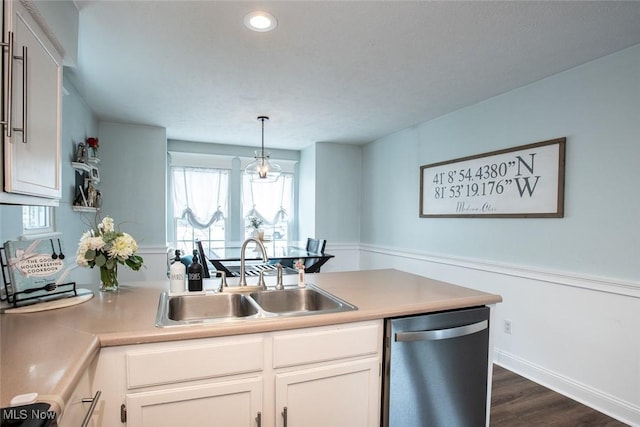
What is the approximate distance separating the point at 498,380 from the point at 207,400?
8.12ft

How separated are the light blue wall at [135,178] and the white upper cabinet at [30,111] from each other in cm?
310

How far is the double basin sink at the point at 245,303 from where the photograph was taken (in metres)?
1.62

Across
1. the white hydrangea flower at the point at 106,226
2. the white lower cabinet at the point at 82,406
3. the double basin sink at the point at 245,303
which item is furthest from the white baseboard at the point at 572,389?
the white hydrangea flower at the point at 106,226

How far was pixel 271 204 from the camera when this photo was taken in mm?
5715

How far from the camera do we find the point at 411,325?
1.54 meters

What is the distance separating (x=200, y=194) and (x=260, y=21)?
379 cm

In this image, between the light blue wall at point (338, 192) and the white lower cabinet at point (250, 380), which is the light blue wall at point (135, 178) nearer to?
the light blue wall at point (338, 192)

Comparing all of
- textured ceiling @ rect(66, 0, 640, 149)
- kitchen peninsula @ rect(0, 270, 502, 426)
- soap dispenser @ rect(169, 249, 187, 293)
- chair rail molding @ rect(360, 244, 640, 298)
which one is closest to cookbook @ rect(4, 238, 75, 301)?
kitchen peninsula @ rect(0, 270, 502, 426)

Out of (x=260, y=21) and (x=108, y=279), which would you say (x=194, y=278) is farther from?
(x=260, y=21)

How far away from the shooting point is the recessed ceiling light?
73.4 inches

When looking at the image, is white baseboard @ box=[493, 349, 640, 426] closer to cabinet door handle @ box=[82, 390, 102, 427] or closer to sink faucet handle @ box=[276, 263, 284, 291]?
sink faucet handle @ box=[276, 263, 284, 291]

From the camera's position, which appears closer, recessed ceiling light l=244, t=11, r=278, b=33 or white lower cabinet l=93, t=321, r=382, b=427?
white lower cabinet l=93, t=321, r=382, b=427

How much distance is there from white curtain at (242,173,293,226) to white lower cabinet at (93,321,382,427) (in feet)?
14.2

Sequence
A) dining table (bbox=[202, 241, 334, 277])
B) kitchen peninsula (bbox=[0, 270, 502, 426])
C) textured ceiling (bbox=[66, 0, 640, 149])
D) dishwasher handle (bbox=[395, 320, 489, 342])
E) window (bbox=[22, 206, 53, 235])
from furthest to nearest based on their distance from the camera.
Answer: dining table (bbox=[202, 241, 334, 277]) → window (bbox=[22, 206, 53, 235]) → textured ceiling (bbox=[66, 0, 640, 149]) → dishwasher handle (bbox=[395, 320, 489, 342]) → kitchen peninsula (bbox=[0, 270, 502, 426])
